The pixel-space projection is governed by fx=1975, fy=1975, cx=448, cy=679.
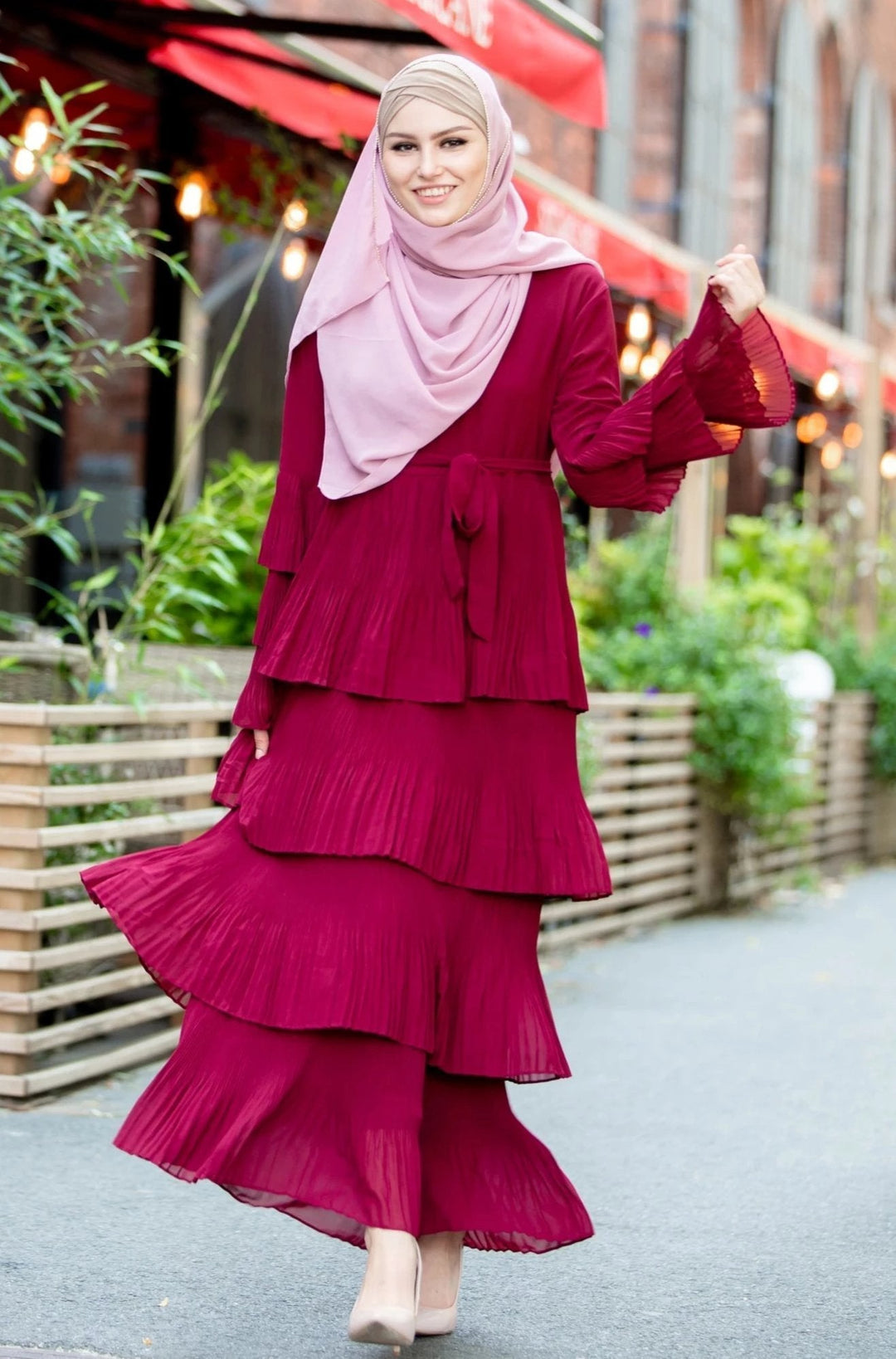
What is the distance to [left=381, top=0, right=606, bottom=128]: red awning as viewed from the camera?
5637mm

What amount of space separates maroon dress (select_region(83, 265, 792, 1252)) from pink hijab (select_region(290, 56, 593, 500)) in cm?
4

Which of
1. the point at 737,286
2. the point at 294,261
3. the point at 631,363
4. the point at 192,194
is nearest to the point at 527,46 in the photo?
the point at 192,194

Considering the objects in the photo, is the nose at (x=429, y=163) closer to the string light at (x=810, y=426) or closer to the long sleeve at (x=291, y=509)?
the long sleeve at (x=291, y=509)

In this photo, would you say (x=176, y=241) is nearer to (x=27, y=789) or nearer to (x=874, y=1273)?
(x=27, y=789)

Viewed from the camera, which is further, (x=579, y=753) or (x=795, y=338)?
(x=795, y=338)

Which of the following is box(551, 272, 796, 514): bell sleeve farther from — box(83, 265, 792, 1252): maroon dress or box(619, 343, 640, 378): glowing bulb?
box(619, 343, 640, 378): glowing bulb

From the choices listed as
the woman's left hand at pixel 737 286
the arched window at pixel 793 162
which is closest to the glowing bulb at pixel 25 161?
the woman's left hand at pixel 737 286

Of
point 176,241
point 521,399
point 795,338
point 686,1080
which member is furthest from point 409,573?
point 795,338

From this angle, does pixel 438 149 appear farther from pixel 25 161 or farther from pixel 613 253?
pixel 613 253

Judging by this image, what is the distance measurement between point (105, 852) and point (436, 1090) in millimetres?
1962

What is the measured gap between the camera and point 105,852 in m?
4.64

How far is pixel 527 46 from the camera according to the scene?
593 cm

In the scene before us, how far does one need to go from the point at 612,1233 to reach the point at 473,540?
1482mm

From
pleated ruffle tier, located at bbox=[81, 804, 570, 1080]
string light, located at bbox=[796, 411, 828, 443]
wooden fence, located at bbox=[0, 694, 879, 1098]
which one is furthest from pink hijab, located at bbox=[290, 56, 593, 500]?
string light, located at bbox=[796, 411, 828, 443]
